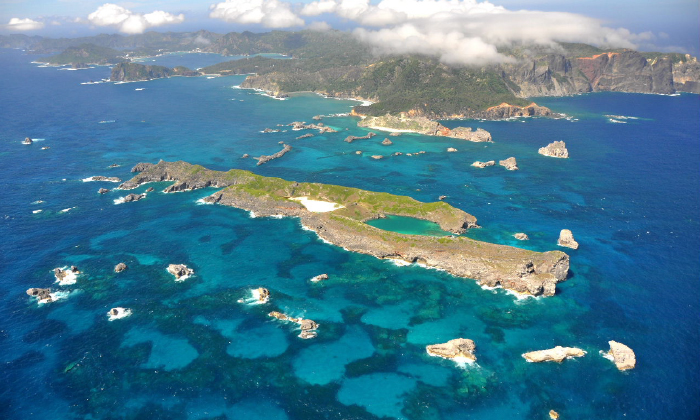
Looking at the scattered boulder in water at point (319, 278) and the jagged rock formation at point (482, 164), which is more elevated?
the jagged rock formation at point (482, 164)

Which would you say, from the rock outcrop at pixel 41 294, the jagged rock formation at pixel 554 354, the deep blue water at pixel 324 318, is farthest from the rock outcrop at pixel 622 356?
the rock outcrop at pixel 41 294

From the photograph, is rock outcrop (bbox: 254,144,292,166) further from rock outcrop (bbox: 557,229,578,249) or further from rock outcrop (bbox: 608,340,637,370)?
rock outcrop (bbox: 608,340,637,370)

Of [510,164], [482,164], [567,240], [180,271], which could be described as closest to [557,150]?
[510,164]

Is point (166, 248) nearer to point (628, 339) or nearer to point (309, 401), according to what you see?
point (309, 401)

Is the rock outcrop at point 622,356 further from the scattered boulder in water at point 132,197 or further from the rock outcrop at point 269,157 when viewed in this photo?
the rock outcrop at point 269,157

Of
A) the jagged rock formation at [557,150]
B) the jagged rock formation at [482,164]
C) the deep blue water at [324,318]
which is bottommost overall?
the deep blue water at [324,318]

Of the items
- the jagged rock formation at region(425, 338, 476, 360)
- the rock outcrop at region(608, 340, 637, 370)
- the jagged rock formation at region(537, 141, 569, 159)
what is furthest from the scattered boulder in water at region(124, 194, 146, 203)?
the jagged rock formation at region(537, 141, 569, 159)

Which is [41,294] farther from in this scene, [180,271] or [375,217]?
[375,217]
